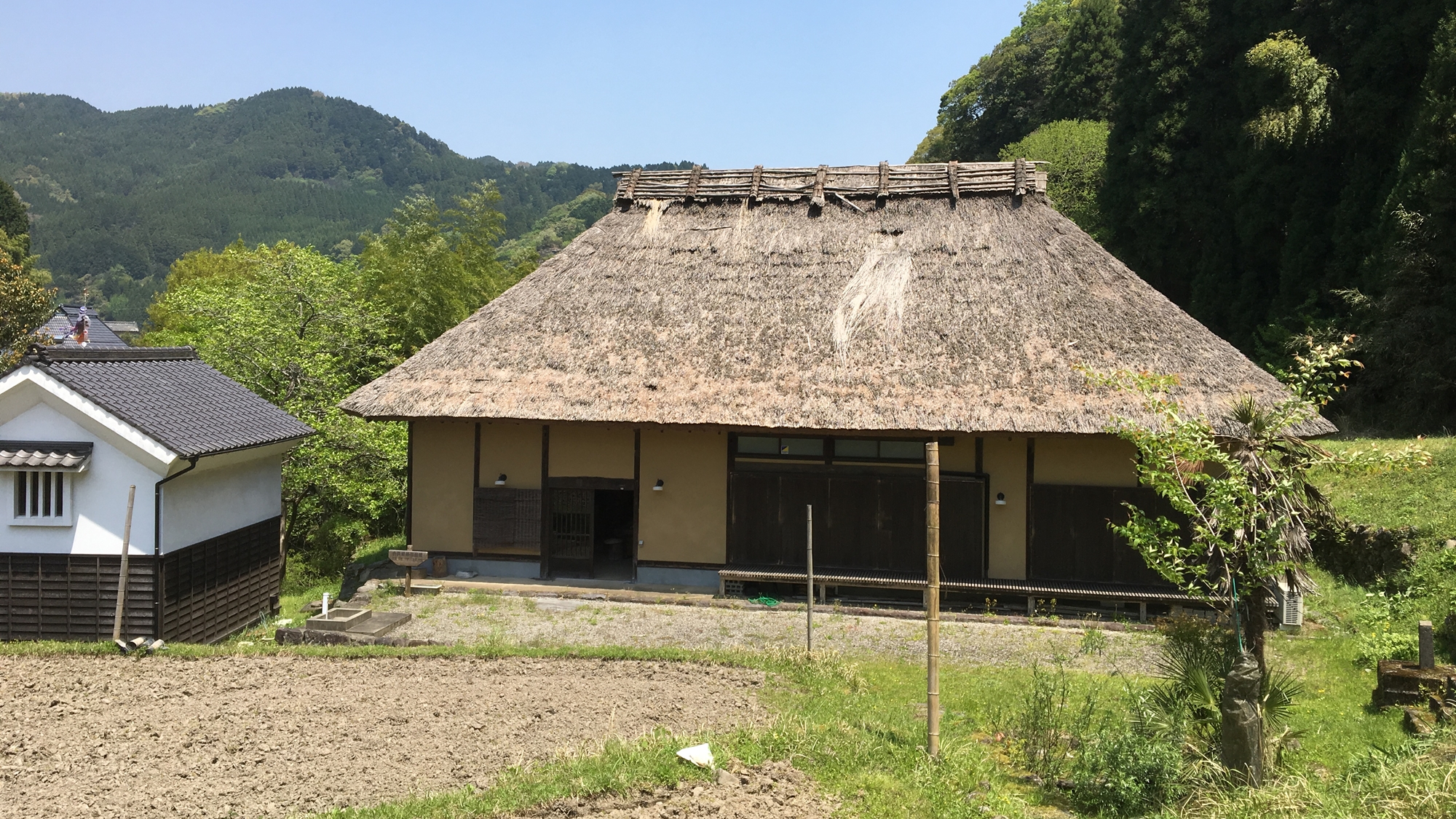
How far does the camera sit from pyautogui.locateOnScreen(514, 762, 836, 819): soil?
243 inches

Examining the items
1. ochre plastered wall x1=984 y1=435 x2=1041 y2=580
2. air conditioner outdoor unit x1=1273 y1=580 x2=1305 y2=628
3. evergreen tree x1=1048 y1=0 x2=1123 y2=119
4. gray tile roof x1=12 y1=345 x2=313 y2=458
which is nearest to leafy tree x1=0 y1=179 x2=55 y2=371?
gray tile roof x1=12 y1=345 x2=313 y2=458

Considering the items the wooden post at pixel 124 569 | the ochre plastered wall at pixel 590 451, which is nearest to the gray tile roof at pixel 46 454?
the wooden post at pixel 124 569

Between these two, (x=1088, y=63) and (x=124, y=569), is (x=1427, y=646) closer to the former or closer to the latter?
(x=124, y=569)

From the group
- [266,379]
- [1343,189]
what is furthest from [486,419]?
[1343,189]

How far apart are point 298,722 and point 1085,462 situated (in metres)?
11.3

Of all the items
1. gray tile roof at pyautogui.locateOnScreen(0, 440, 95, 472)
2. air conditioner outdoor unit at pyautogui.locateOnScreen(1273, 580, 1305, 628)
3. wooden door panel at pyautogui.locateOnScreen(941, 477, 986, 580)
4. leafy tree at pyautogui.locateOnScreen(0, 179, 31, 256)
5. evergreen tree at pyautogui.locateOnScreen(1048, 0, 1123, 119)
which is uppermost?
evergreen tree at pyautogui.locateOnScreen(1048, 0, 1123, 119)

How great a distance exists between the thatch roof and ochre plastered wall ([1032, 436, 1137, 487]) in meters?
1.02

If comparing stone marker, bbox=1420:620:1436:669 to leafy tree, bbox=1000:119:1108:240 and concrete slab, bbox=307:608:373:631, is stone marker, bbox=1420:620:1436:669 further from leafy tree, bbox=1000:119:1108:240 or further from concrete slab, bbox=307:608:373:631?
leafy tree, bbox=1000:119:1108:240

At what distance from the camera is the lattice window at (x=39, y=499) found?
446 inches

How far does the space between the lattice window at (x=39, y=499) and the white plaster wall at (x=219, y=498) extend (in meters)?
1.09

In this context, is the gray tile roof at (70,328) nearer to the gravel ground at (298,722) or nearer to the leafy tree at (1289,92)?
the gravel ground at (298,722)

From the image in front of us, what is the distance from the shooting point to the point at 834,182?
1761 centimetres

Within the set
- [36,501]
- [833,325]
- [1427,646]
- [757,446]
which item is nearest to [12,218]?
[36,501]

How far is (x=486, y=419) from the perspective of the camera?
14.5 meters
